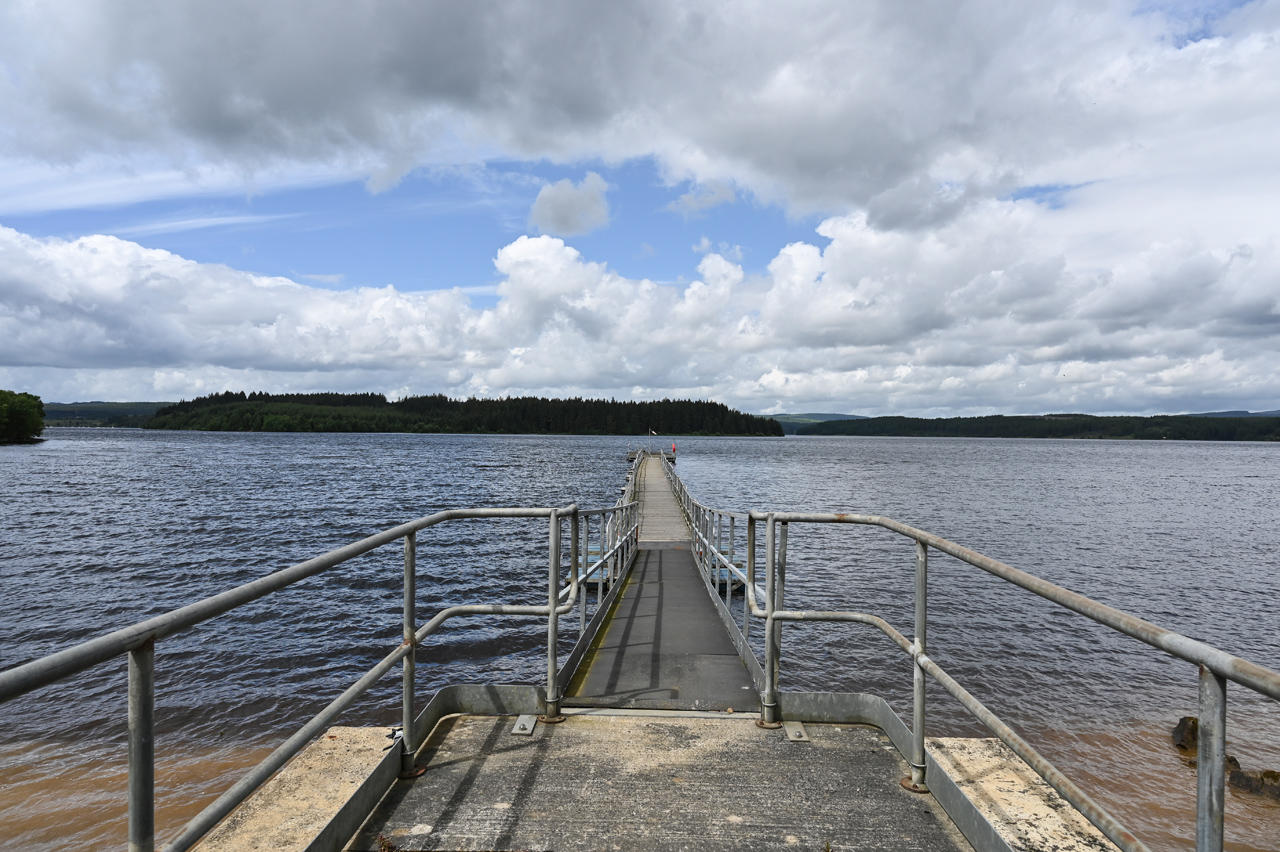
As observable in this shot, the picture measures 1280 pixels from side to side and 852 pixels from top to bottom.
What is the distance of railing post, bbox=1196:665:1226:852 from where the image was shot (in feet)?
5.38

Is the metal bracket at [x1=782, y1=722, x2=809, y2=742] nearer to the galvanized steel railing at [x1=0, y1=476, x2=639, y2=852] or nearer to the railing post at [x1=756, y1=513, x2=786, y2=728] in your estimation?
the railing post at [x1=756, y1=513, x2=786, y2=728]

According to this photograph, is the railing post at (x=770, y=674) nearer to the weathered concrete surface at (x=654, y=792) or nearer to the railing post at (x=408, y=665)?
the weathered concrete surface at (x=654, y=792)

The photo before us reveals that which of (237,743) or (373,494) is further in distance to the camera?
(373,494)

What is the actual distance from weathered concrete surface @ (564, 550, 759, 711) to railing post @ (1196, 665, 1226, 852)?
11.1 ft

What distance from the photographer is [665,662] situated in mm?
6199

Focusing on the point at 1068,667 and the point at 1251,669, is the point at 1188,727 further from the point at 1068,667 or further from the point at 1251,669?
the point at 1251,669

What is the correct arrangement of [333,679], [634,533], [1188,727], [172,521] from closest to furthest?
[1188,727]
[333,679]
[634,533]
[172,521]

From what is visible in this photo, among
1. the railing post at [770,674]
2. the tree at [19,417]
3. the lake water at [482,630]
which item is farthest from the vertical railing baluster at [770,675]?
the tree at [19,417]

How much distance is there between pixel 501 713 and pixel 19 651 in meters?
12.5

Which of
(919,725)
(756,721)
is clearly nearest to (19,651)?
(756,721)

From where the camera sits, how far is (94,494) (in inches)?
1453

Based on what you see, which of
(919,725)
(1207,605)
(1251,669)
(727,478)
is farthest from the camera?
(727,478)

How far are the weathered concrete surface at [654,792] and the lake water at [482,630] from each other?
16.1ft

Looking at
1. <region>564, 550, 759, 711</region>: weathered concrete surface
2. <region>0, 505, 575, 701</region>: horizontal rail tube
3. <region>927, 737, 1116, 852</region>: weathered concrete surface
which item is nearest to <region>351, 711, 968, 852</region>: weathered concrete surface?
<region>927, 737, 1116, 852</region>: weathered concrete surface
